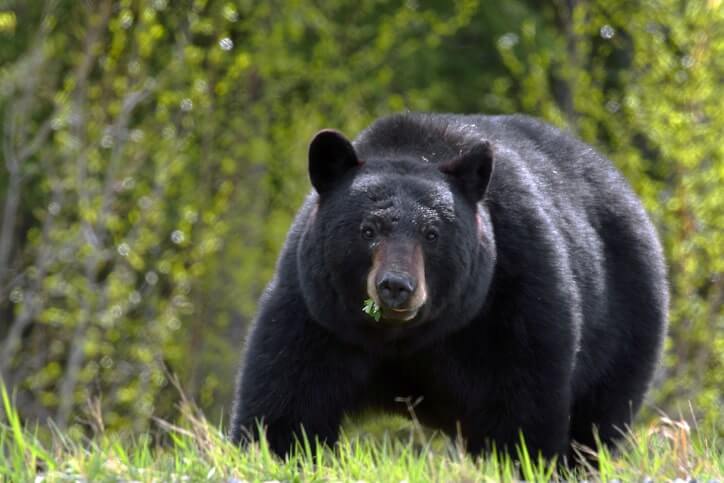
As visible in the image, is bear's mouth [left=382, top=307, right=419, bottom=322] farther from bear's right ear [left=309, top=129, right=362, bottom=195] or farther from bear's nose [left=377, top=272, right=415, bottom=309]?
bear's right ear [left=309, top=129, right=362, bottom=195]

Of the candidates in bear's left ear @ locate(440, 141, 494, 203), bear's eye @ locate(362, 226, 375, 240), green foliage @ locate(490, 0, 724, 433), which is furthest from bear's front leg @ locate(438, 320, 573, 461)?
green foliage @ locate(490, 0, 724, 433)

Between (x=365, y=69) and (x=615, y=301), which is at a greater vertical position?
(x=365, y=69)

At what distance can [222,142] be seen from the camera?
13.7m

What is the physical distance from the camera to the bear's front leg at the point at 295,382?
5.84m

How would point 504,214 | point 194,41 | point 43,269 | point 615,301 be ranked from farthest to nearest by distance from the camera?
1. point 194,41
2. point 43,269
3. point 615,301
4. point 504,214

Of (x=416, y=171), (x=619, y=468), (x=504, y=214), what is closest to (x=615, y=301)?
(x=504, y=214)

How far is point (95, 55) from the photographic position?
11641 millimetres

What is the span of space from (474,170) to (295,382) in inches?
41.7

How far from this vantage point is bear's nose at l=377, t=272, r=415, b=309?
5.25 meters

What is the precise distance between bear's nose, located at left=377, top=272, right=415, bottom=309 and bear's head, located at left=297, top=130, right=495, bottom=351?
0.11 feet

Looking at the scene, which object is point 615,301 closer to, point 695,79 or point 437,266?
point 437,266

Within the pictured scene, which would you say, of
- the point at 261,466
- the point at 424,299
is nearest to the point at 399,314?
the point at 424,299

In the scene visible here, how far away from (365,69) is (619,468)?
367 inches

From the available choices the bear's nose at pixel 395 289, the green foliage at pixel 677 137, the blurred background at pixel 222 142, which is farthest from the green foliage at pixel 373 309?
the green foliage at pixel 677 137
